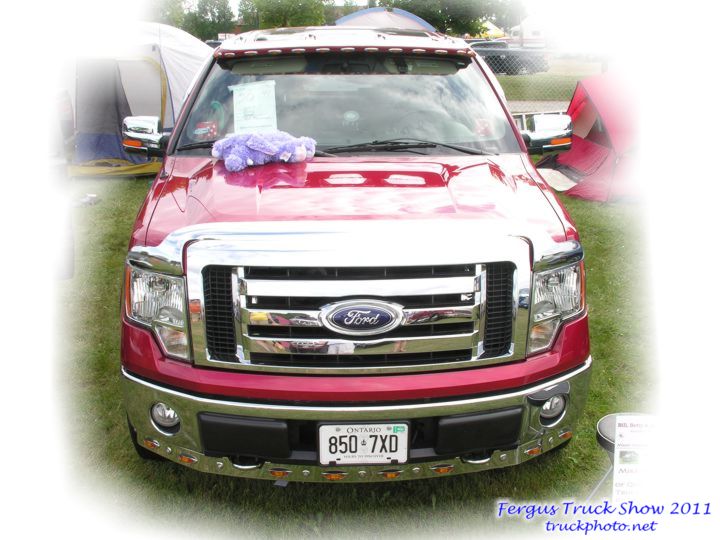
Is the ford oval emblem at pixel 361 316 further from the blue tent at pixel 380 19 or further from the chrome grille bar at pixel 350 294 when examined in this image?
the blue tent at pixel 380 19

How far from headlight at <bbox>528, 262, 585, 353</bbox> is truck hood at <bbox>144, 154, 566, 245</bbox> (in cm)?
16

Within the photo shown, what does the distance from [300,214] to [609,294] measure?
3768 millimetres

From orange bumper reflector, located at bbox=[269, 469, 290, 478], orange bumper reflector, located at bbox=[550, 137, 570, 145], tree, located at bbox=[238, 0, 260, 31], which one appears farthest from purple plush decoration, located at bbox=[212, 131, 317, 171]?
tree, located at bbox=[238, 0, 260, 31]

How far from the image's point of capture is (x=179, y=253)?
2.42m

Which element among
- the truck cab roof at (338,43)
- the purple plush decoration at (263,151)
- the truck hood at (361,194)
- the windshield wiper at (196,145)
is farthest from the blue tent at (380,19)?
the truck hood at (361,194)

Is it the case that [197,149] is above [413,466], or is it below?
above

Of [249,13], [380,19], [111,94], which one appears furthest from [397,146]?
[249,13]

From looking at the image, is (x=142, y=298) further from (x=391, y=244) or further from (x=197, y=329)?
(x=391, y=244)

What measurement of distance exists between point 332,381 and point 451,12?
151 feet

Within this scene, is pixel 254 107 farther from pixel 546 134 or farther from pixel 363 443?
pixel 363 443

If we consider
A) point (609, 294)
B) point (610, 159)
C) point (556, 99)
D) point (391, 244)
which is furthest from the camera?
point (556, 99)

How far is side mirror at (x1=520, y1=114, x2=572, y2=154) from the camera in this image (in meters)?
3.96

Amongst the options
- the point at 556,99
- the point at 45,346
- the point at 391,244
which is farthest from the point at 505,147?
the point at 556,99

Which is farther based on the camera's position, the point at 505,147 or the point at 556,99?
the point at 556,99
